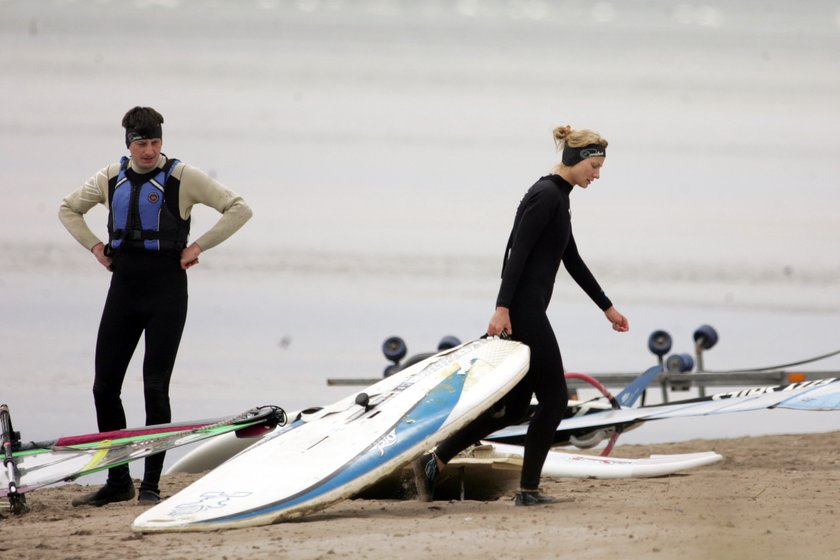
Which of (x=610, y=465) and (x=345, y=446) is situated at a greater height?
(x=345, y=446)

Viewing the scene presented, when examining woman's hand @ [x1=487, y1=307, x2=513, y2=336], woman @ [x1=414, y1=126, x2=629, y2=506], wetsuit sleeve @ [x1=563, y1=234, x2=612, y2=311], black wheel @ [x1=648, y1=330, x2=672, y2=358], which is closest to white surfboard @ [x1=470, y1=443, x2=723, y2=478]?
wetsuit sleeve @ [x1=563, y1=234, x2=612, y2=311]

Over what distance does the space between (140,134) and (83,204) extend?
0.56m

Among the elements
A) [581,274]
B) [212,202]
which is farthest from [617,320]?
[212,202]

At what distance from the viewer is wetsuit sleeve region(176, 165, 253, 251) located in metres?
6.26

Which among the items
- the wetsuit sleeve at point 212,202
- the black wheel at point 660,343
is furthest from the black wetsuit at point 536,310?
the black wheel at point 660,343

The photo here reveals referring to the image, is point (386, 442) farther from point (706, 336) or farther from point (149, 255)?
point (706, 336)

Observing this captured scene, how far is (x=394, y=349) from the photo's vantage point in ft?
37.9

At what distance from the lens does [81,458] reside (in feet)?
20.8

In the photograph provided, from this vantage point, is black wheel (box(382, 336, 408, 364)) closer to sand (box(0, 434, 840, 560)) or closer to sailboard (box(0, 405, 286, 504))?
sand (box(0, 434, 840, 560))

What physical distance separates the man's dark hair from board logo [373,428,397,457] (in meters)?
1.81

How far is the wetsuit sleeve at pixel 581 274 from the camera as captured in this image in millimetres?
6098

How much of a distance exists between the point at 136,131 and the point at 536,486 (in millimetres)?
2355

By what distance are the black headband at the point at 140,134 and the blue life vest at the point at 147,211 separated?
14 cm

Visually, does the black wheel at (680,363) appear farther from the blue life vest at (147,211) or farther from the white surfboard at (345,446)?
the blue life vest at (147,211)
